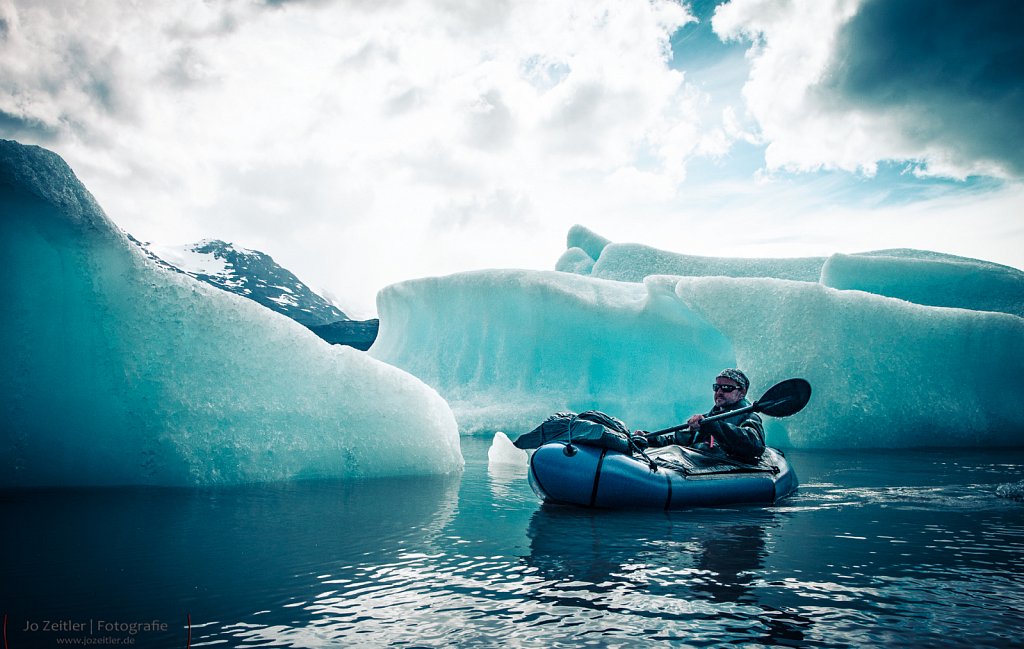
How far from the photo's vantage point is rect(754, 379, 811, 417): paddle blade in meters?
5.47

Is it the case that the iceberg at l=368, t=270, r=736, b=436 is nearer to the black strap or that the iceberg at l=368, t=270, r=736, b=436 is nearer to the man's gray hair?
the man's gray hair

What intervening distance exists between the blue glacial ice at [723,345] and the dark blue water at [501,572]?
486 centimetres

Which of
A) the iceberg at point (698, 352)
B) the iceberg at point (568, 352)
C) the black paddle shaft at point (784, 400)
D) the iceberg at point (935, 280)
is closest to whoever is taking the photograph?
the black paddle shaft at point (784, 400)

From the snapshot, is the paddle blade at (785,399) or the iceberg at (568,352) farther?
the iceberg at (568,352)

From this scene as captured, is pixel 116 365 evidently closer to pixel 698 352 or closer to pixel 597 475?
pixel 597 475

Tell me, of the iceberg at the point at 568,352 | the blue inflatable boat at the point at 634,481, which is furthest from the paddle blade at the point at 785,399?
the iceberg at the point at 568,352

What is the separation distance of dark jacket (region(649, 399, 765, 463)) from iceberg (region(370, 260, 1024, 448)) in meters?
5.48

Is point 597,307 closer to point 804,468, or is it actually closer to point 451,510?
point 804,468

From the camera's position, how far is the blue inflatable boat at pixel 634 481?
15.8 ft

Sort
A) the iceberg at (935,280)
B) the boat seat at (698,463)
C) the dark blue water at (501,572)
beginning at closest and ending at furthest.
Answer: the dark blue water at (501,572), the boat seat at (698,463), the iceberg at (935,280)

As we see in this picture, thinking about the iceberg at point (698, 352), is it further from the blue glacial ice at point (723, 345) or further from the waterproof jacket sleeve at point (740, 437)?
the waterproof jacket sleeve at point (740, 437)

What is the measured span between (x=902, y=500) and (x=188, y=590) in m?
5.39

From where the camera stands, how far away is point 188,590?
2.93 m

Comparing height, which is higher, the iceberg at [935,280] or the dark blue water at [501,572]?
the iceberg at [935,280]
